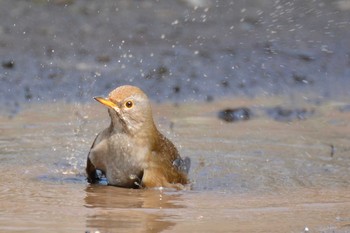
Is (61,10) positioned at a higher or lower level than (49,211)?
higher

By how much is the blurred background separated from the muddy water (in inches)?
19.9

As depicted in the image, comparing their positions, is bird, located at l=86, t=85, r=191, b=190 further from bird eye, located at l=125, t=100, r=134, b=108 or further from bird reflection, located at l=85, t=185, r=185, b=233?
bird reflection, located at l=85, t=185, r=185, b=233

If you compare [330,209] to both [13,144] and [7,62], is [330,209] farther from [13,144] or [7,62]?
[7,62]

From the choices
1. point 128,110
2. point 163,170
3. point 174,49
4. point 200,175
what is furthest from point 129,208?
point 174,49

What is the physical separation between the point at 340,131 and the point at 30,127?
2.71m

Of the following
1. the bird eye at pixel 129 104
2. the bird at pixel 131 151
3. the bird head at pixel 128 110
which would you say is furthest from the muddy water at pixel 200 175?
the bird eye at pixel 129 104

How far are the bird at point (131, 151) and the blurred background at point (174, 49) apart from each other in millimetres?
2724

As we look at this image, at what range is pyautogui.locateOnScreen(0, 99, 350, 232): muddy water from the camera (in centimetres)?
675

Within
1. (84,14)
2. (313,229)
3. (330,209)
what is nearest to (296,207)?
(330,209)

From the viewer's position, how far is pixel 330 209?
7.18 metres

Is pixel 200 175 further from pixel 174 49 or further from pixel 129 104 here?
pixel 174 49

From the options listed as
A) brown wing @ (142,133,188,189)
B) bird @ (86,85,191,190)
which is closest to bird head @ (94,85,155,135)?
bird @ (86,85,191,190)

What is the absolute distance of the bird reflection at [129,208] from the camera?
6.61 meters

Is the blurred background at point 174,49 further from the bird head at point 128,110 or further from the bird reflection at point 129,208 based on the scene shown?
the bird reflection at point 129,208
